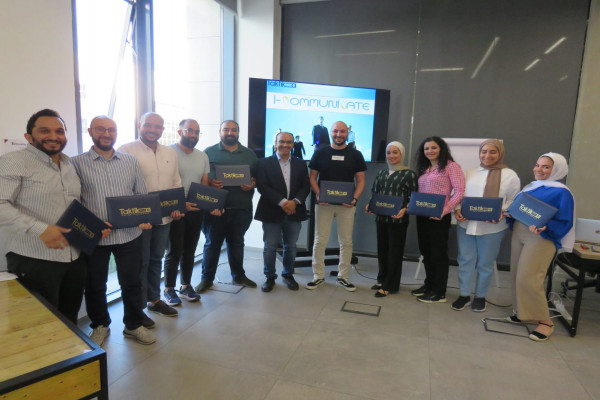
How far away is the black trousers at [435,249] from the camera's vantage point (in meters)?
3.25

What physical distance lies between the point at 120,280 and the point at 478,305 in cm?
298

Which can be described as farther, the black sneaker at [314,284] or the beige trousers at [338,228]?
the black sneaker at [314,284]

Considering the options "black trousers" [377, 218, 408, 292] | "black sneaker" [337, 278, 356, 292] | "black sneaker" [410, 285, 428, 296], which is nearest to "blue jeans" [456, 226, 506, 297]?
"black sneaker" [410, 285, 428, 296]

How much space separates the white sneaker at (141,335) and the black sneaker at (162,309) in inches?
13.9

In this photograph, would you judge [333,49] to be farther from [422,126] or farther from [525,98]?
[525,98]

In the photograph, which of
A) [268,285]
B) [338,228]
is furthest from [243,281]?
[338,228]

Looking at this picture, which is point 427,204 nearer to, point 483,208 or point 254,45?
point 483,208

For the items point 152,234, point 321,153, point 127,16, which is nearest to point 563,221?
point 321,153

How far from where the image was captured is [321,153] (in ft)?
11.7

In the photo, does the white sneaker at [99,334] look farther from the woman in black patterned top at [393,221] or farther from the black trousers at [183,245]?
the woman in black patterned top at [393,221]

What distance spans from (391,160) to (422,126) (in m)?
1.57

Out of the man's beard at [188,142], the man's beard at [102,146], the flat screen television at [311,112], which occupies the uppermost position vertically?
the flat screen television at [311,112]

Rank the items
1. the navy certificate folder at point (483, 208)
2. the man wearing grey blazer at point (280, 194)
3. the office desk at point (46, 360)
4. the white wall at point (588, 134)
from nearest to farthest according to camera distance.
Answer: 1. the office desk at point (46, 360)
2. the navy certificate folder at point (483, 208)
3. the man wearing grey blazer at point (280, 194)
4. the white wall at point (588, 134)

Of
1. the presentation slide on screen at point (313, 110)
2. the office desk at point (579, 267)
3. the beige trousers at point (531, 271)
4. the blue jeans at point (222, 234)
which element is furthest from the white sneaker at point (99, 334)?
the office desk at point (579, 267)
